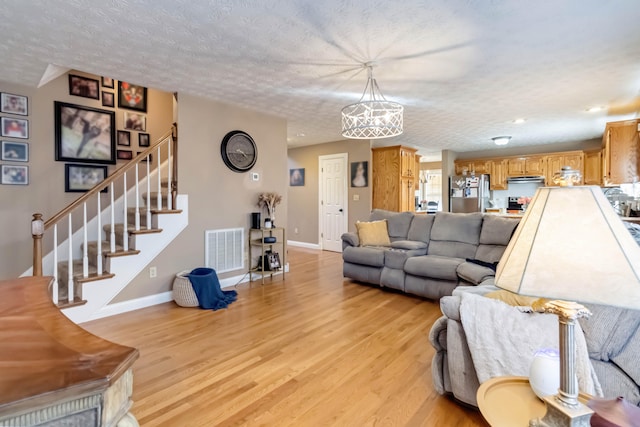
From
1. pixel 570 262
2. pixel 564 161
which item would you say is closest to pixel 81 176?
pixel 570 262

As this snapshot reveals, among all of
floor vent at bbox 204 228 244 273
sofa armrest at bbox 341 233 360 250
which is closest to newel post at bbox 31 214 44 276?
floor vent at bbox 204 228 244 273

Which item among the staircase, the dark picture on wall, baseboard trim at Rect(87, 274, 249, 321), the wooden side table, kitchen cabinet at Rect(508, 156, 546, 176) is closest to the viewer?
the wooden side table

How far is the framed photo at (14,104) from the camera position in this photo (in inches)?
132

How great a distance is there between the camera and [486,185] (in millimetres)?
7570

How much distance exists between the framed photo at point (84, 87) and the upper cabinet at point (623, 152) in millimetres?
7068

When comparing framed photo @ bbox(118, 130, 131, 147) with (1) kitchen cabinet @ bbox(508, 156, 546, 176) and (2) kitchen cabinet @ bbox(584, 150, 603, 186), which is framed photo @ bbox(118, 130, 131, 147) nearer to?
(1) kitchen cabinet @ bbox(508, 156, 546, 176)

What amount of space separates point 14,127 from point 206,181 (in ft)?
6.61

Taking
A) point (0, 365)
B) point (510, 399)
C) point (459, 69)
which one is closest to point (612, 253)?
point (510, 399)

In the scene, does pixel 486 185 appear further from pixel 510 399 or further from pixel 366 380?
pixel 510 399

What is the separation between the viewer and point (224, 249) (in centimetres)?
427

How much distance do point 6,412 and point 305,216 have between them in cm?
691

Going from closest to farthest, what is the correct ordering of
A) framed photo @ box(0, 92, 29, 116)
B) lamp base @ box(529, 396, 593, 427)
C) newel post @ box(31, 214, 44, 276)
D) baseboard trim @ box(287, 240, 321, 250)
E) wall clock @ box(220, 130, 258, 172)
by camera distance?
lamp base @ box(529, 396, 593, 427) < newel post @ box(31, 214, 44, 276) < framed photo @ box(0, 92, 29, 116) < wall clock @ box(220, 130, 258, 172) < baseboard trim @ box(287, 240, 321, 250)

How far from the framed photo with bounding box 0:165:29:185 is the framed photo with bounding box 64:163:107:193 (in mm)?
358

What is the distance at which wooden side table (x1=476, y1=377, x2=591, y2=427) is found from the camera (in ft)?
3.29
